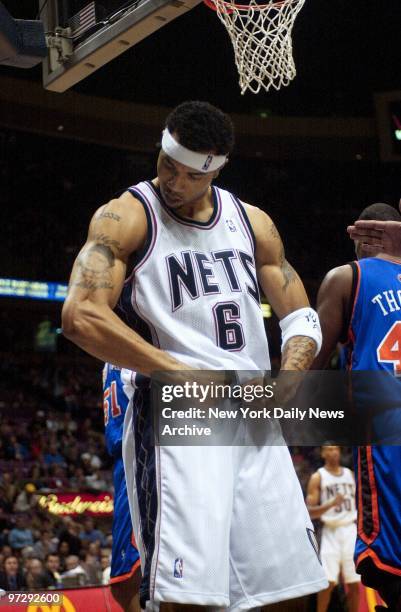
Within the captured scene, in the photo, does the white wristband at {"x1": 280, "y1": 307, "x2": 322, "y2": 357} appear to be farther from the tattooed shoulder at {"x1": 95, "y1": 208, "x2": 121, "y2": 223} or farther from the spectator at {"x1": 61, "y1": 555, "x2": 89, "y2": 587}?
the spectator at {"x1": 61, "y1": 555, "x2": 89, "y2": 587}

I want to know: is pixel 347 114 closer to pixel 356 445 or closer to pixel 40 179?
pixel 40 179

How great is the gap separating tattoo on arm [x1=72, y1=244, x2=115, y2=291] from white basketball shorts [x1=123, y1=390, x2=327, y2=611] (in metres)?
0.52

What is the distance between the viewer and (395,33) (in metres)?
A: 18.8

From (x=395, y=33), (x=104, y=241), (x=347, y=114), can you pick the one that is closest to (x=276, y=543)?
(x=104, y=241)

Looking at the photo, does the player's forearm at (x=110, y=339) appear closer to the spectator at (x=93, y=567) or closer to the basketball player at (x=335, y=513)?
the basketball player at (x=335, y=513)

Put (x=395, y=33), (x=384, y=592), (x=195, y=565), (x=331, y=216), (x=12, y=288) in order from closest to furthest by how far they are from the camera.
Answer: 1. (x=195, y=565)
2. (x=384, y=592)
3. (x=395, y=33)
4. (x=12, y=288)
5. (x=331, y=216)

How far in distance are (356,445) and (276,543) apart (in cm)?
102

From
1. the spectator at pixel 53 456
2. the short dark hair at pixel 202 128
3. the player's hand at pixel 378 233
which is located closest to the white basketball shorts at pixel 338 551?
the player's hand at pixel 378 233

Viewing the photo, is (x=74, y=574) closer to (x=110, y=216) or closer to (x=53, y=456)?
(x=53, y=456)

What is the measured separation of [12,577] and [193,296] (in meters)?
9.09

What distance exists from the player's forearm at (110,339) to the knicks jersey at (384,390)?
1210mm

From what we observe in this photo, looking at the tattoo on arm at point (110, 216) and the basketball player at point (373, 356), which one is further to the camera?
the basketball player at point (373, 356)

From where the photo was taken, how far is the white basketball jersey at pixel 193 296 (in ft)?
9.85

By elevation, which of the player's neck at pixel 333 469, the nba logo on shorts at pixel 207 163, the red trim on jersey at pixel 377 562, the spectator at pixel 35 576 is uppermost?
the nba logo on shorts at pixel 207 163
